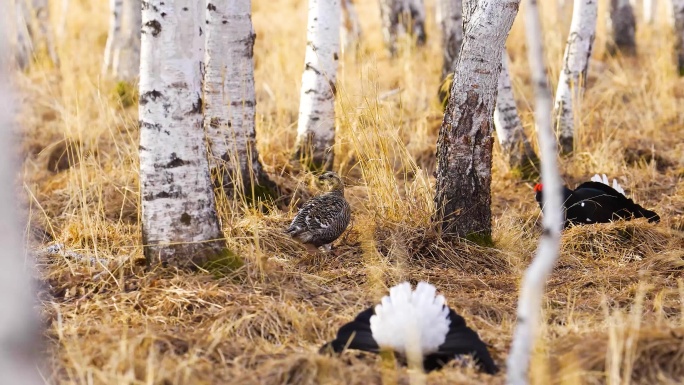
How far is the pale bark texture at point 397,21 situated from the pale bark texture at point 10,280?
31.7 feet

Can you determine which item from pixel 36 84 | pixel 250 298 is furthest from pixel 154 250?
pixel 36 84

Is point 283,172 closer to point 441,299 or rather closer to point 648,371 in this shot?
point 441,299

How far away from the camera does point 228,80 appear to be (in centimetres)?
542

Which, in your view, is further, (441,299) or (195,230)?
(195,230)

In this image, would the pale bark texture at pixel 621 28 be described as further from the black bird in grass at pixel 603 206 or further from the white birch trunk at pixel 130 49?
the white birch trunk at pixel 130 49

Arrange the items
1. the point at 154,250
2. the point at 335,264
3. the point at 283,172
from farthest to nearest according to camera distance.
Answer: the point at 283,172, the point at 335,264, the point at 154,250

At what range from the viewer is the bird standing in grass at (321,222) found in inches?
181

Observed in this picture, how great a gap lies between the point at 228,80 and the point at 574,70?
12.1ft

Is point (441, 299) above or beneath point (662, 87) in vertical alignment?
beneath

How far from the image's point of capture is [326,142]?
6.70 meters

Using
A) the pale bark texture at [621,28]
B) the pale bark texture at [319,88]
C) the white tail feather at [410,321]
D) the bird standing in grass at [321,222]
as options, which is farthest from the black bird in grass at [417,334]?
the pale bark texture at [621,28]

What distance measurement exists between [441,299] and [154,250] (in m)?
1.67

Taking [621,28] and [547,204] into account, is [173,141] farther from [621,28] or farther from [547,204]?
[621,28]

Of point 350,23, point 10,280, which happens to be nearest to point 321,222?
point 10,280
